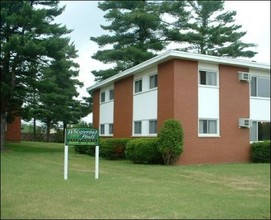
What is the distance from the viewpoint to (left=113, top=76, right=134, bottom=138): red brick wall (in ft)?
85.2

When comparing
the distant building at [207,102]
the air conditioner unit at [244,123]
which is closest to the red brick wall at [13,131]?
the distant building at [207,102]

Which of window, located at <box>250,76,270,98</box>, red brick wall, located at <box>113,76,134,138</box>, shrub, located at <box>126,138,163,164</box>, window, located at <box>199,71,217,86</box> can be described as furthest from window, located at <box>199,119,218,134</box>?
red brick wall, located at <box>113,76,134,138</box>

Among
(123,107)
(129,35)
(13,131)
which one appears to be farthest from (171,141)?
(13,131)

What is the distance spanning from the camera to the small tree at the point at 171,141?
1955cm

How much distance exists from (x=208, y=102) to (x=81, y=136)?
9356 mm

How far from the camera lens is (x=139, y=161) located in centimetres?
2084

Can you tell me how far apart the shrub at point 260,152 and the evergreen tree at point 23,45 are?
13.7m

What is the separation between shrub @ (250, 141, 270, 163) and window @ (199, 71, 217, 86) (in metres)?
4.01

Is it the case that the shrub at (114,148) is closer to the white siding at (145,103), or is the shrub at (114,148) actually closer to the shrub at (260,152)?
the white siding at (145,103)

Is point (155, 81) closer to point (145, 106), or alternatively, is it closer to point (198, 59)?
point (145, 106)

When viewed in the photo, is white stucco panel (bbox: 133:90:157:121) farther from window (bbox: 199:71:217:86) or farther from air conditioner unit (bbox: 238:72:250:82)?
air conditioner unit (bbox: 238:72:250:82)

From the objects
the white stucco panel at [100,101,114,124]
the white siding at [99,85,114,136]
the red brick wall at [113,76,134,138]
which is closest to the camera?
the red brick wall at [113,76,134,138]

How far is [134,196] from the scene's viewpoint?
9.95m

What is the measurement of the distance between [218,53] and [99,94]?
533 inches
